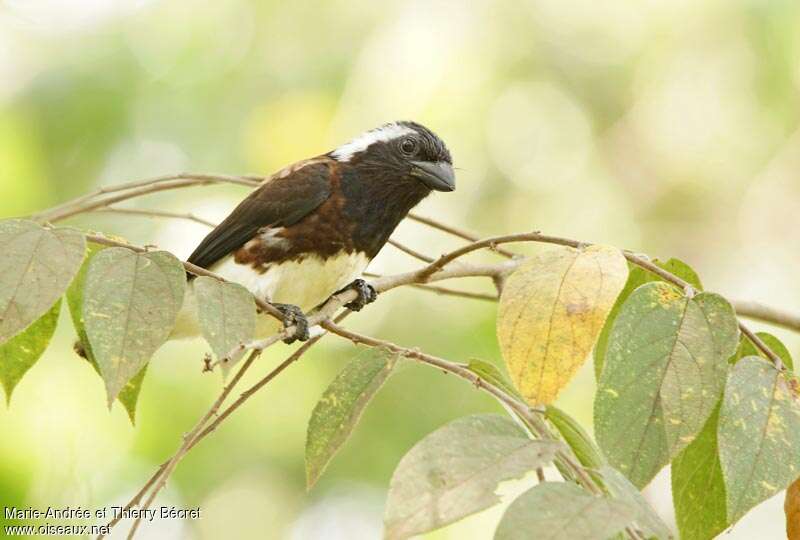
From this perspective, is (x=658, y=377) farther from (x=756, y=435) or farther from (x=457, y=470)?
(x=457, y=470)

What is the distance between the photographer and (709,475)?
1.86 meters

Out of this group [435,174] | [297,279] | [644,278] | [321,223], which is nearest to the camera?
[644,278]

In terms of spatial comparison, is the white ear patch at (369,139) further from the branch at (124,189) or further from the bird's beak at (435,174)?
the branch at (124,189)

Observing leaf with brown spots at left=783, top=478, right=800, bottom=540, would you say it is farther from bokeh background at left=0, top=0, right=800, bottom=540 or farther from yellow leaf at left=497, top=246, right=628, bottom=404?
bokeh background at left=0, top=0, right=800, bottom=540

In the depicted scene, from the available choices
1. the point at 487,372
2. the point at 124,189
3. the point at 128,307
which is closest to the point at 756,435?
the point at 487,372

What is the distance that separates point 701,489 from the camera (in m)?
1.85

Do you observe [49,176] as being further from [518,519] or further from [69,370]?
[518,519]

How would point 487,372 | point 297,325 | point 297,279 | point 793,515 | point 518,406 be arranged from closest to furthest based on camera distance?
point 518,406 → point 793,515 → point 487,372 → point 297,325 → point 297,279

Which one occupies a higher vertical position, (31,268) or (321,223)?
(321,223)

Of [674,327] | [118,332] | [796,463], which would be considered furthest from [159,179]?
[796,463]

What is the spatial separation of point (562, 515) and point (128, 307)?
65 centimetres

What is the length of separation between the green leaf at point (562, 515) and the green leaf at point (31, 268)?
0.67 metres

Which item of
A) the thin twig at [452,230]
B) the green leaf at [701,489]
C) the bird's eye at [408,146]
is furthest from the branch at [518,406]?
the bird's eye at [408,146]

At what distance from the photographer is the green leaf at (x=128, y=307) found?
1.44 m
